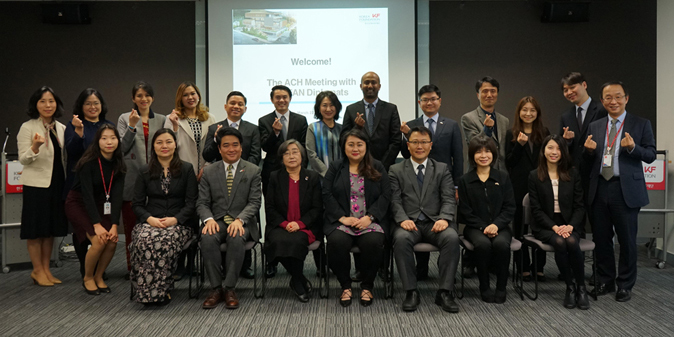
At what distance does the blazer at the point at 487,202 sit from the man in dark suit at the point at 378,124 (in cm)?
76

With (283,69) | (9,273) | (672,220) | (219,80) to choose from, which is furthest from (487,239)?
(9,273)

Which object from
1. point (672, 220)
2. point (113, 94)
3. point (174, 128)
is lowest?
point (672, 220)

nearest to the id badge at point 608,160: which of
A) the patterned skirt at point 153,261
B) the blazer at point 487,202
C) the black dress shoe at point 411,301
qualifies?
the blazer at point 487,202

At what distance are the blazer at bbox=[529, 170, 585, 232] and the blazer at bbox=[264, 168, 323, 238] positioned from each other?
169cm

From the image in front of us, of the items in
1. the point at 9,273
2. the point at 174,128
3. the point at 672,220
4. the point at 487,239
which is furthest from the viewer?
the point at 672,220

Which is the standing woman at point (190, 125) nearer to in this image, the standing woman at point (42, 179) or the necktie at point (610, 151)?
the standing woman at point (42, 179)

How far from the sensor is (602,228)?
145 inches

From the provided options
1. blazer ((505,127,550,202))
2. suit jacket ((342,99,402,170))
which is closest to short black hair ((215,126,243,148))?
suit jacket ((342,99,402,170))

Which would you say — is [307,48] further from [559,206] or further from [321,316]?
[321,316]

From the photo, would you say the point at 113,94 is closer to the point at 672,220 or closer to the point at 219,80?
the point at 219,80

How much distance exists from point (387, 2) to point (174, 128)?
3236mm

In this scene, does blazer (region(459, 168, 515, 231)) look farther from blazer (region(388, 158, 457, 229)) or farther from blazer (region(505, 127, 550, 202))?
blazer (region(505, 127, 550, 202))

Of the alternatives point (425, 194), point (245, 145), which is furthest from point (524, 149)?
point (245, 145)

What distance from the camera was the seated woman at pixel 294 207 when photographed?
11.6 feet
